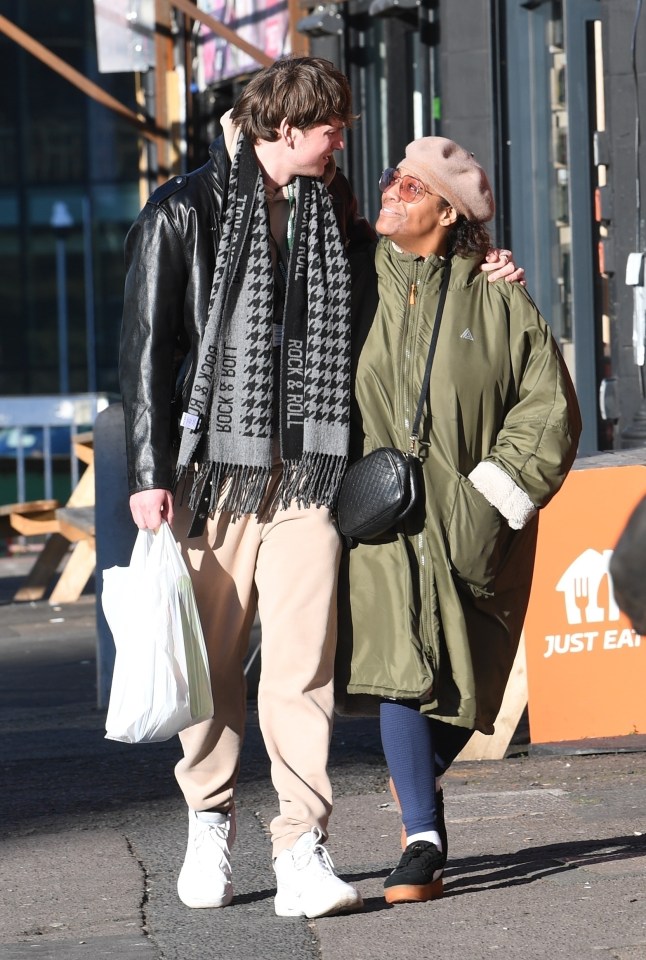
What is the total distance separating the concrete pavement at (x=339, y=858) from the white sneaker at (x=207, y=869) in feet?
0.12

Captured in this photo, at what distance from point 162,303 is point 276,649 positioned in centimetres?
83

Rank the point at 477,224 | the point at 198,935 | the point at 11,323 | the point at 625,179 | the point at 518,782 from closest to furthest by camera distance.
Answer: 1. the point at 198,935
2. the point at 477,224
3. the point at 518,782
4. the point at 625,179
5. the point at 11,323

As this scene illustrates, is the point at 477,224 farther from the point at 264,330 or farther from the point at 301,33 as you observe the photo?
the point at 301,33

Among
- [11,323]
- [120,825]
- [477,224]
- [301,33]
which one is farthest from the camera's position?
[11,323]

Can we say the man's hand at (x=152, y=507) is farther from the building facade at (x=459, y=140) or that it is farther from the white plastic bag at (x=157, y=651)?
the building facade at (x=459, y=140)

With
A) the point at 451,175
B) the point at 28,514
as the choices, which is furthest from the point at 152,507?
the point at 28,514

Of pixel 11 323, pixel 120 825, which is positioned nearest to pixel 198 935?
pixel 120 825

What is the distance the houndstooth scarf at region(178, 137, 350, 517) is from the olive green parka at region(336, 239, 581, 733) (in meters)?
0.13

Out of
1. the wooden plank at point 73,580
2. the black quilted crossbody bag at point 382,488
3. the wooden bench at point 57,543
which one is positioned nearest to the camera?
the black quilted crossbody bag at point 382,488

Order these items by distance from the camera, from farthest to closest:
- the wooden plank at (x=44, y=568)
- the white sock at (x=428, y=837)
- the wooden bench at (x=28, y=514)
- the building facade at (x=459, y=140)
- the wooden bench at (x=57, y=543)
Result: the wooden bench at (x=28, y=514)
the wooden plank at (x=44, y=568)
the wooden bench at (x=57, y=543)
the building facade at (x=459, y=140)
the white sock at (x=428, y=837)

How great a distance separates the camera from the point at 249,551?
4074mm

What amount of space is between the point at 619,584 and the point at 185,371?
2175 mm

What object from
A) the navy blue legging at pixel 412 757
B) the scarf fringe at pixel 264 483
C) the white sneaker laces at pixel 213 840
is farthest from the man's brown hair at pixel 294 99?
the white sneaker laces at pixel 213 840

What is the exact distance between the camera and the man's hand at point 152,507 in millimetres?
3961
